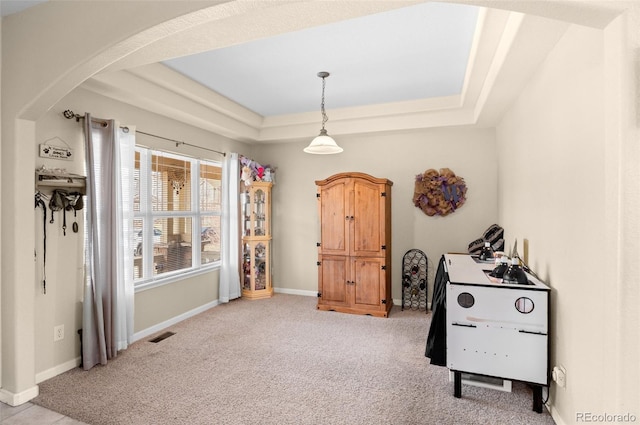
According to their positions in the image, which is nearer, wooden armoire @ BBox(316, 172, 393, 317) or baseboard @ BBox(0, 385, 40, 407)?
baseboard @ BBox(0, 385, 40, 407)

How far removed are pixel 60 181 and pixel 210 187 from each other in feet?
6.71

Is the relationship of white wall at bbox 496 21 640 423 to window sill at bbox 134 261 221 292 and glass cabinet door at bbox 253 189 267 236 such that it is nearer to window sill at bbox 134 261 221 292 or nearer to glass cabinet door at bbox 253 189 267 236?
glass cabinet door at bbox 253 189 267 236

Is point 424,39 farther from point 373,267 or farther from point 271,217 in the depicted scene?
point 271,217

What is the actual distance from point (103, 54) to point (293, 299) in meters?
3.92

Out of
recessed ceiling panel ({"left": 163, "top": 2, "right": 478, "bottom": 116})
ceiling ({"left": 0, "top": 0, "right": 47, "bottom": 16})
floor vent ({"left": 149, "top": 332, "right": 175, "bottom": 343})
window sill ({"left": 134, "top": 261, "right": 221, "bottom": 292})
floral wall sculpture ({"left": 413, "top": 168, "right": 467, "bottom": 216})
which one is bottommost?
floor vent ({"left": 149, "top": 332, "right": 175, "bottom": 343})

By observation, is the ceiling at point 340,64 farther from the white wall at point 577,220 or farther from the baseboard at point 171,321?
the baseboard at point 171,321

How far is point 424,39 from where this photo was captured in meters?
2.69

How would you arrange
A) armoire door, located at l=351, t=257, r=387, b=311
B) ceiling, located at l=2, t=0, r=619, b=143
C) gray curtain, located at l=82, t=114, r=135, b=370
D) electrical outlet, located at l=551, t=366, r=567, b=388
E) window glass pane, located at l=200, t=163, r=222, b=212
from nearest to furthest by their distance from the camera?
ceiling, located at l=2, t=0, r=619, b=143 < electrical outlet, located at l=551, t=366, r=567, b=388 < gray curtain, located at l=82, t=114, r=135, b=370 < armoire door, located at l=351, t=257, r=387, b=311 < window glass pane, located at l=200, t=163, r=222, b=212

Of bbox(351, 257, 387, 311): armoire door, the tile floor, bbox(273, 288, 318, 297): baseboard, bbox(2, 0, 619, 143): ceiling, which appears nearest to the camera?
bbox(2, 0, 619, 143): ceiling

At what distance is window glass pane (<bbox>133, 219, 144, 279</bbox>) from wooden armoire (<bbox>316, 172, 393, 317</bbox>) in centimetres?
219

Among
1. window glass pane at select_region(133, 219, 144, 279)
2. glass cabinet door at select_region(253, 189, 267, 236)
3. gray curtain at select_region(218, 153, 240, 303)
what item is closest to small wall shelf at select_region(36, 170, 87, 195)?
window glass pane at select_region(133, 219, 144, 279)

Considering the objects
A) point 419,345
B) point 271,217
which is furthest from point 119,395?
point 271,217

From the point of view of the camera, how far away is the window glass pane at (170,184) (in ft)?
12.4

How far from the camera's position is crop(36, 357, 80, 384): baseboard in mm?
2605
